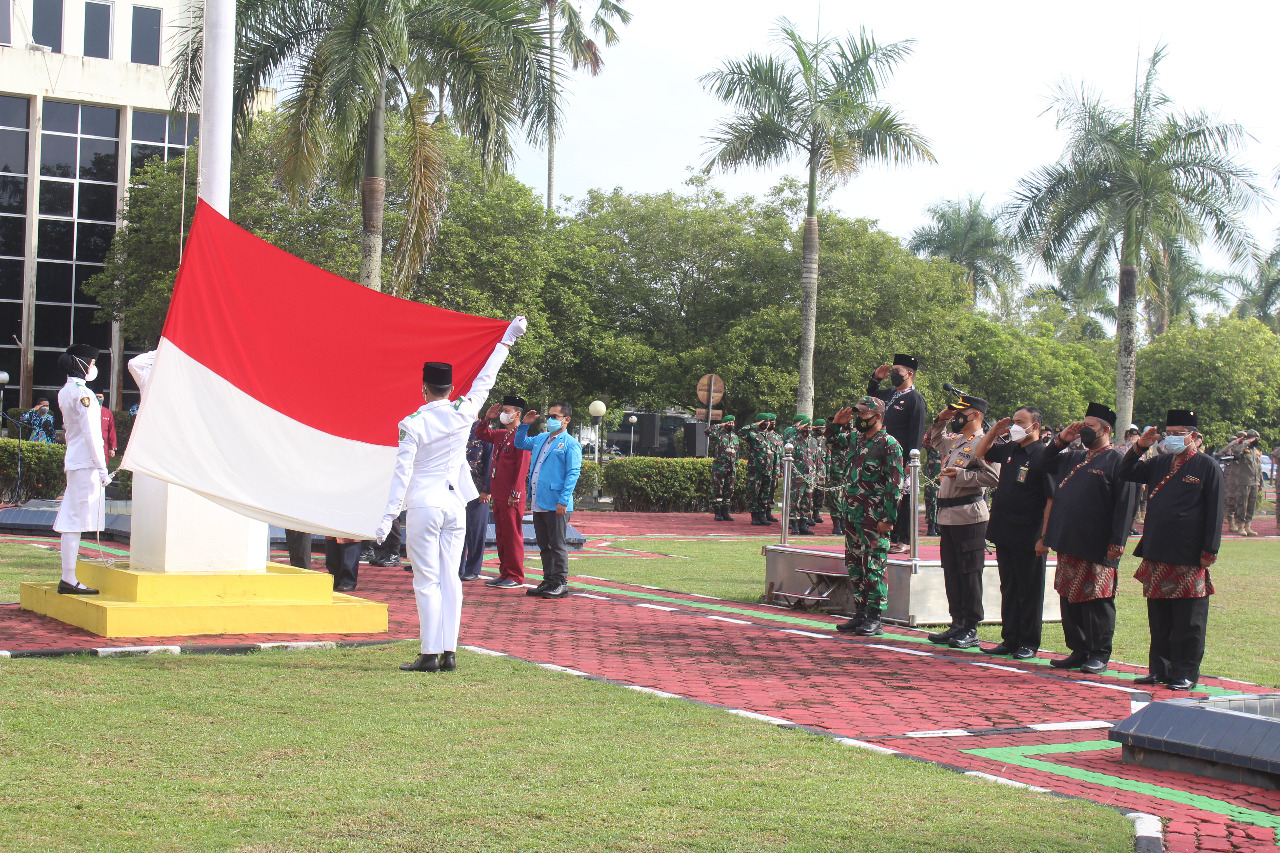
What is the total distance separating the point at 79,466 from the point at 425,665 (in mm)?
3928

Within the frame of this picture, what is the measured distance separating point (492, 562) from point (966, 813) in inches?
445

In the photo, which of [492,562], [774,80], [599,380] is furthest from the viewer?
[599,380]

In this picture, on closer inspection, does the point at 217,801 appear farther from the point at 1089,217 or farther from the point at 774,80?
the point at 1089,217

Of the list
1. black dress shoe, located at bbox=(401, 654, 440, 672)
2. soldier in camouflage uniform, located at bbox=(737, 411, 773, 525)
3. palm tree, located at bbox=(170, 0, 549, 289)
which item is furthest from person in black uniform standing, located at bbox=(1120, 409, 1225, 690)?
soldier in camouflage uniform, located at bbox=(737, 411, 773, 525)

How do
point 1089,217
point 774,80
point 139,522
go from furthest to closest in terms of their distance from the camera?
point 1089,217, point 774,80, point 139,522

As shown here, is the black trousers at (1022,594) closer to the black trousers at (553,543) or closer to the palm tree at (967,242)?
the black trousers at (553,543)

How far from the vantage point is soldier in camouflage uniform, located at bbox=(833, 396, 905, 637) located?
995 cm

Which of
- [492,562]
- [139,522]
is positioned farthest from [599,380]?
[139,522]

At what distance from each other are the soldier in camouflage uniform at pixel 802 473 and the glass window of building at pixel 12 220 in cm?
2995

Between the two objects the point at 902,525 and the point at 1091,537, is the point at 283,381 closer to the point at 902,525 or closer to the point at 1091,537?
the point at 1091,537

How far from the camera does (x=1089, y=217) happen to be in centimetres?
2992

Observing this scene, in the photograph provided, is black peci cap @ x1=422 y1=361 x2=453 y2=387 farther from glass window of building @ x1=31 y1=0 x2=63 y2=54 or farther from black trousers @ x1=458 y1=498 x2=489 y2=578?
glass window of building @ x1=31 y1=0 x2=63 y2=54

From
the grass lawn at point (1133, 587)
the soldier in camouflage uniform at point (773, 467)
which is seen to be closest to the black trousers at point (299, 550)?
the grass lawn at point (1133, 587)

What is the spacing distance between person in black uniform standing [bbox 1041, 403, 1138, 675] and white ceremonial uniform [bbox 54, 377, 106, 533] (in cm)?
740
